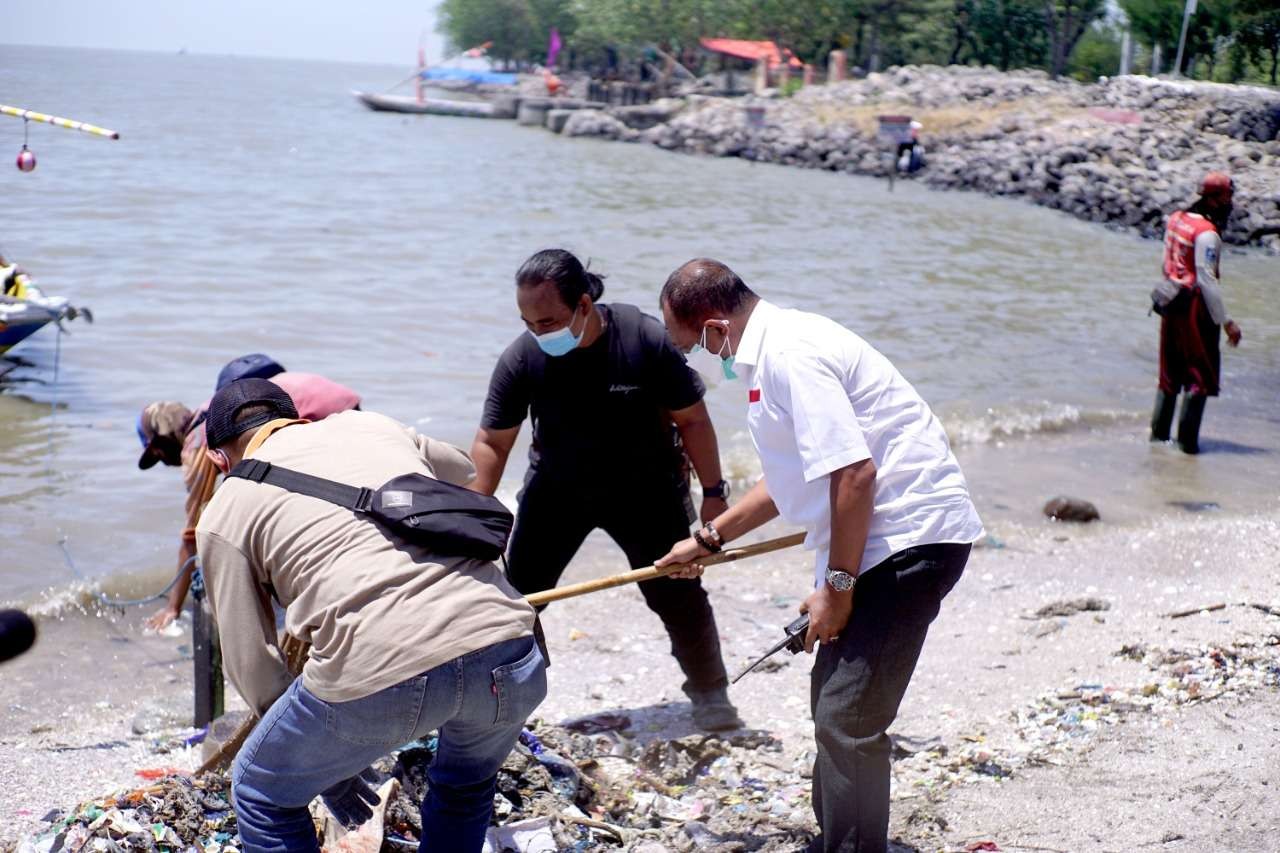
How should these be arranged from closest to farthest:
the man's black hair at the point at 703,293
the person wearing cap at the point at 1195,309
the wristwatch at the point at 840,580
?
the wristwatch at the point at 840,580 < the man's black hair at the point at 703,293 < the person wearing cap at the point at 1195,309

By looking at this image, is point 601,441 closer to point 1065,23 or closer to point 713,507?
point 713,507

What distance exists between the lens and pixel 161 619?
6.32 meters

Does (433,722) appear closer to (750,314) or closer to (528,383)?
(750,314)

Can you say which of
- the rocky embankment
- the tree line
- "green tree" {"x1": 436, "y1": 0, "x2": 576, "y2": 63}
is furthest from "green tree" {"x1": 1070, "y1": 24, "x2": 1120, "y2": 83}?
"green tree" {"x1": 436, "y1": 0, "x2": 576, "y2": 63}

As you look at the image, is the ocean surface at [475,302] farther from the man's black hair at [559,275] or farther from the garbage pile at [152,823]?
the garbage pile at [152,823]

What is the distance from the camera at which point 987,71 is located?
49.3 m

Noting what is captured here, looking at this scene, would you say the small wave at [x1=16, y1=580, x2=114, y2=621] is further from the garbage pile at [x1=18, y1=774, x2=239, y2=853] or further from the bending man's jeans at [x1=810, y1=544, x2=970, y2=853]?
the bending man's jeans at [x1=810, y1=544, x2=970, y2=853]

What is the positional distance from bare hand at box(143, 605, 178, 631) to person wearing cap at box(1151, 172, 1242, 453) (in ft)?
21.6

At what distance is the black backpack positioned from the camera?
2660mm

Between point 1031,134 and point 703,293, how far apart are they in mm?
36900

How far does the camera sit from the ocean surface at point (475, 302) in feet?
28.4

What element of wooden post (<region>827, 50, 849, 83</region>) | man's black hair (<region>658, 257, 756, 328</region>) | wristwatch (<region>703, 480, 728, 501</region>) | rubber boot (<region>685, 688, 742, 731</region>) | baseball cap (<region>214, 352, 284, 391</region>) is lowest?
rubber boot (<region>685, 688, 742, 731</region>)

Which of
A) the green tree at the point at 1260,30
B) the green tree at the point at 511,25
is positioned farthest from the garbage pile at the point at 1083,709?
the green tree at the point at 511,25

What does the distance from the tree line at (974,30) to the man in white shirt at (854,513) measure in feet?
147
